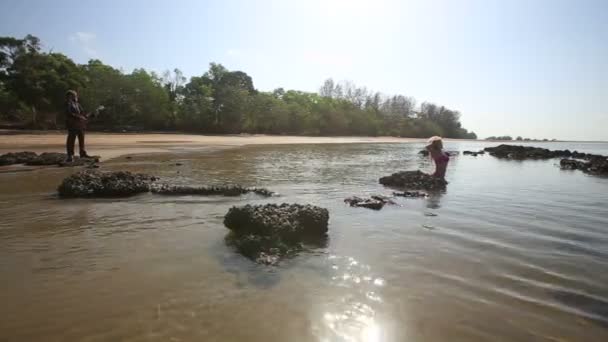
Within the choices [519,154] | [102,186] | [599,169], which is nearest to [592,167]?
[599,169]

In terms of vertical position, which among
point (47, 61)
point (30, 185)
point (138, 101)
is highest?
point (47, 61)

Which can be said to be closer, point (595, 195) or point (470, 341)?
point (470, 341)

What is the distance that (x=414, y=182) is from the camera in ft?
29.2

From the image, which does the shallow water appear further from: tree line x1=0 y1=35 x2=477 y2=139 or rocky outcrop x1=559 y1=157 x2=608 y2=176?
tree line x1=0 y1=35 x2=477 y2=139

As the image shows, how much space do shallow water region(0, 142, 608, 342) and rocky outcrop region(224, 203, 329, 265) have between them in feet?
0.58

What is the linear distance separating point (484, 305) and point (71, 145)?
1295 cm

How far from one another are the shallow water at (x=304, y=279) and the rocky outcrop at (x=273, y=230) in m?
0.18

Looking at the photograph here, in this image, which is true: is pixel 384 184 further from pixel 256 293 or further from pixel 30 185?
pixel 30 185

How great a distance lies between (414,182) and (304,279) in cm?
664

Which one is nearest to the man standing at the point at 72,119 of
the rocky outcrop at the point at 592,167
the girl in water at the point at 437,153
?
the girl in water at the point at 437,153

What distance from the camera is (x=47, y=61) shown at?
37156 mm

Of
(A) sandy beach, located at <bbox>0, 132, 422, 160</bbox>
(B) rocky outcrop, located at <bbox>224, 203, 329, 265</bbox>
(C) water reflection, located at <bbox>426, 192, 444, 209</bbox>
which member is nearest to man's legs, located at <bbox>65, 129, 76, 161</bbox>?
(A) sandy beach, located at <bbox>0, 132, 422, 160</bbox>

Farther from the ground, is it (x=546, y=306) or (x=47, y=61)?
(x=47, y=61)

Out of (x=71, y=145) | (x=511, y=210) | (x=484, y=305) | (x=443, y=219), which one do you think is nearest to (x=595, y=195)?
(x=511, y=210)
